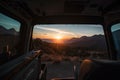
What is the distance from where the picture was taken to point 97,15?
4.69 m

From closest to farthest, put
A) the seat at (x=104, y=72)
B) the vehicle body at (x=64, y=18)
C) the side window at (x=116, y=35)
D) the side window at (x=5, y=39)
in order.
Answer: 1. the seat at (x=104, y=72)
2. the side window at (x=5, y=39)
3. the vehicle body at (x=64, y=18)
4. the side window at (x=116, y=35)

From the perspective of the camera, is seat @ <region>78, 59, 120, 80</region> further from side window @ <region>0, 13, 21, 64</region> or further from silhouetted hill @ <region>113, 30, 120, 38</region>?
silhouetted hill @ <region>113, 30, 120, 38</region>

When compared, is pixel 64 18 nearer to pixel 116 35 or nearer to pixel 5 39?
pixel 116 35

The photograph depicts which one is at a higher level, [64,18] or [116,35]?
[64,18]

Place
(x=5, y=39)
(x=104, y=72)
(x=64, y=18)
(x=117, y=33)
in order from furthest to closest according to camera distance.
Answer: (x=64, y=18)
(x=117, y=33)
(x=5, y=39)
(x=104, y=72)

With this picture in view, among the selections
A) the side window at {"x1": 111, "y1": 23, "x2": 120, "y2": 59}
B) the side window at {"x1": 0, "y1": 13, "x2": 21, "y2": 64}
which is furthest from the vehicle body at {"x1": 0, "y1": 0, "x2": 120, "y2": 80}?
the side window at {"x1": 0, "y1": 13, "x2": 21, "y2": 64}

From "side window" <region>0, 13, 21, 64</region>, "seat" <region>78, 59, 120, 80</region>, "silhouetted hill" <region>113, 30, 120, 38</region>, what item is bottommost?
"seat" <region>78, 59, 120, 80</region>

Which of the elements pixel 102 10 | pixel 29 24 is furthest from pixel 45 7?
pixel 102 10

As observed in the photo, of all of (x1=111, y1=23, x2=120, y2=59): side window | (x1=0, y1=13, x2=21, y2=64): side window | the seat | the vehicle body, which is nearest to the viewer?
the seat

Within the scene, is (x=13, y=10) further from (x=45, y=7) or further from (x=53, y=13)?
(x=53, y=13)

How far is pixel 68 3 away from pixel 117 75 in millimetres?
2504

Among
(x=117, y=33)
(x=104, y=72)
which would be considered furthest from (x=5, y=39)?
(x=117, y=33)

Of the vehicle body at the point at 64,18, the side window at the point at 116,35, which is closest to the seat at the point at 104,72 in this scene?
the vehicle body at the point at 64,18

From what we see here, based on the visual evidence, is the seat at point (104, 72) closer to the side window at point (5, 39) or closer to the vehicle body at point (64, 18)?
the side window at point (5, 39)
